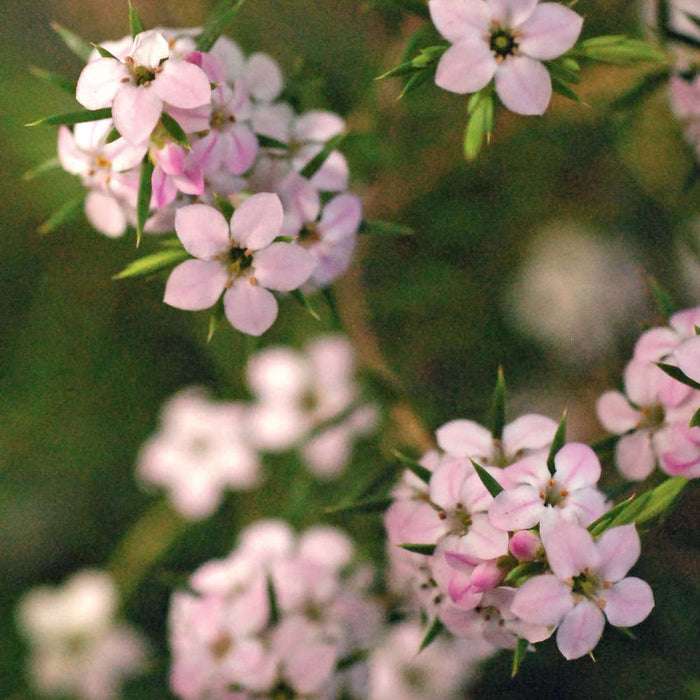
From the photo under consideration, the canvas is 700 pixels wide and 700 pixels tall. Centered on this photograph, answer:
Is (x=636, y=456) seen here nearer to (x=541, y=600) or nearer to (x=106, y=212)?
(x=541, y=600)

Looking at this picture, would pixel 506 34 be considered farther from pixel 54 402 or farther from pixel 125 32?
pixel 54 402

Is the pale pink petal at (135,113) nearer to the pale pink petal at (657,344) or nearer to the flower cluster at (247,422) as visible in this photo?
the pale pink petal at (657,344)

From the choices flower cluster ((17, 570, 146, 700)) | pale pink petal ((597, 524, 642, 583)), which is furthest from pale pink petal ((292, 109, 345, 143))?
flower cluster ((17, 570, 146, 700))

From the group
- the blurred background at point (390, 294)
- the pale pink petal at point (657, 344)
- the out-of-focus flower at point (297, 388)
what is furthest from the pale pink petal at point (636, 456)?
the out-of-focus flower at point (297, 388)

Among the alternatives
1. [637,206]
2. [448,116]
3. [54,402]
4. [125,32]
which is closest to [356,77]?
[448,116]

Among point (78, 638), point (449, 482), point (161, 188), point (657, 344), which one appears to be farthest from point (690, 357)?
point (78, 638)
